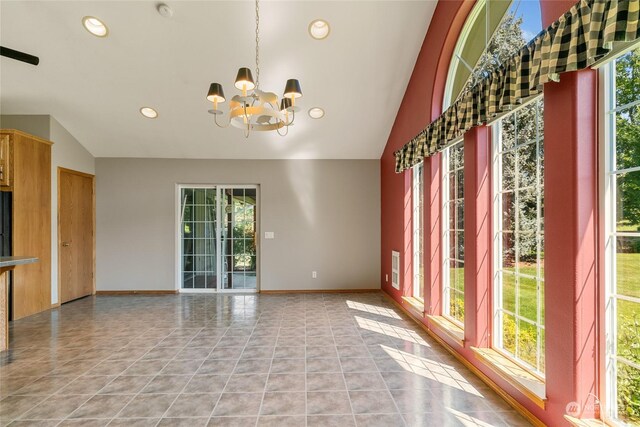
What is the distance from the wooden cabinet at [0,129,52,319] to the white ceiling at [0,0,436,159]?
0.65 meters

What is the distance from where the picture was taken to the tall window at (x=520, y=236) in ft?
6.93

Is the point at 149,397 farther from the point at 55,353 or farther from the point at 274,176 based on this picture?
the point at 274,176

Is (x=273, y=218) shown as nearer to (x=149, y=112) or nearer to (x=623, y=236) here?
(x=149, y=112)

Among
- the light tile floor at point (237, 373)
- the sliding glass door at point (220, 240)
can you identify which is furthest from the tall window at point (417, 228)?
the sliding glass door at point (220, 240)

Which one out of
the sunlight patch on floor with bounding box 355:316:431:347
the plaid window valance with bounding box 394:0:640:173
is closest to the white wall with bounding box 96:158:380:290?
the sunlight patch on floor with bounding box 355:316:431:347

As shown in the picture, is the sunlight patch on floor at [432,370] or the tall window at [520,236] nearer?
the tall window at [520,236]

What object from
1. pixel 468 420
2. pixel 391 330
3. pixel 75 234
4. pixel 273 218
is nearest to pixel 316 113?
pixel 273 218

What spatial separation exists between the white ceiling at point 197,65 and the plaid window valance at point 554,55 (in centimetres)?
160

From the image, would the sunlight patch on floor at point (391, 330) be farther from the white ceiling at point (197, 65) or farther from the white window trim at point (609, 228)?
the white ceiling at point (197, 65)

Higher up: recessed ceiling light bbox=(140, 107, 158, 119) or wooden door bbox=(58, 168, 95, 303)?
recessed ceiling light bbox=(140, 107, 158, 119)

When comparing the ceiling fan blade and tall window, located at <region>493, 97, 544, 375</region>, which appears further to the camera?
the ceiling fan blade

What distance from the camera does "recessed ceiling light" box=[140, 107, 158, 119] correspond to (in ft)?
14.9

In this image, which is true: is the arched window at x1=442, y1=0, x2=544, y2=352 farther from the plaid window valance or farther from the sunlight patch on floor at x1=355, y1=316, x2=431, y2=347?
the sunlight patch on floor at x1=355, y1=316, x2=431, y2=347

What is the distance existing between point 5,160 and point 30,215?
Result: 2.55 ft
